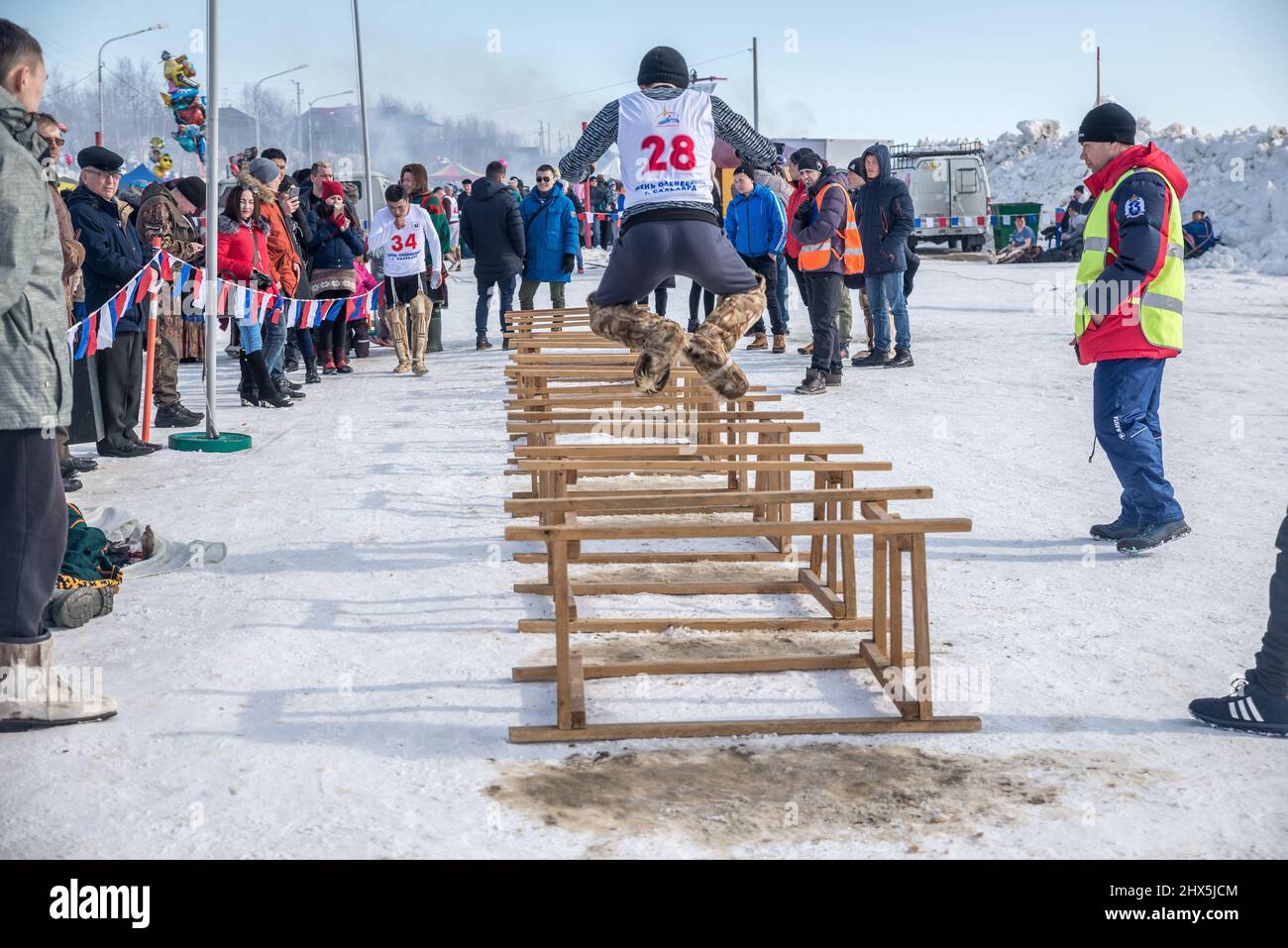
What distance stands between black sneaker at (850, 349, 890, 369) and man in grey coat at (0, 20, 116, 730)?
32.5 ft

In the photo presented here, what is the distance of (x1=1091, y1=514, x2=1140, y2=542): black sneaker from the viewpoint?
612 cm

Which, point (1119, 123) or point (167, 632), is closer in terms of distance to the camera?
point (167, 632)

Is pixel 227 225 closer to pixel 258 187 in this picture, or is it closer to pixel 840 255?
pixel 258 187

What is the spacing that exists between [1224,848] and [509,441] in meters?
6.65

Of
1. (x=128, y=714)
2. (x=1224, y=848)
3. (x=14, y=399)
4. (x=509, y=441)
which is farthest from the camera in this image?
(x=509, y=441)

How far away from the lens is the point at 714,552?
6152mm

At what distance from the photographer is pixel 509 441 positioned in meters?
9.12

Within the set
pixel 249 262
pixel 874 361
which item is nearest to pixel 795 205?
pixel 874 361

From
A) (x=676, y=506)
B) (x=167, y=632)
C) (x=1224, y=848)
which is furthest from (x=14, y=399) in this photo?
(x=1224, y=848)

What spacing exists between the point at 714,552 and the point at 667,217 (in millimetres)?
1698

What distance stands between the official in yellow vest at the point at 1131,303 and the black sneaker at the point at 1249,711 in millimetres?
2158

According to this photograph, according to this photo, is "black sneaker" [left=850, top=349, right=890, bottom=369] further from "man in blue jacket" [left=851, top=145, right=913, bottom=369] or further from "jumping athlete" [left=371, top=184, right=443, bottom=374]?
"jumping athlete" [left=371, top=184, right=443, bottom=374]

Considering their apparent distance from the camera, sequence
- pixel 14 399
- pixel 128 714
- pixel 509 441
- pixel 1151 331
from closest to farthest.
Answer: pixel 14 399 < pixel 128 714 < pixel 1151 331 < pixel 509 441
